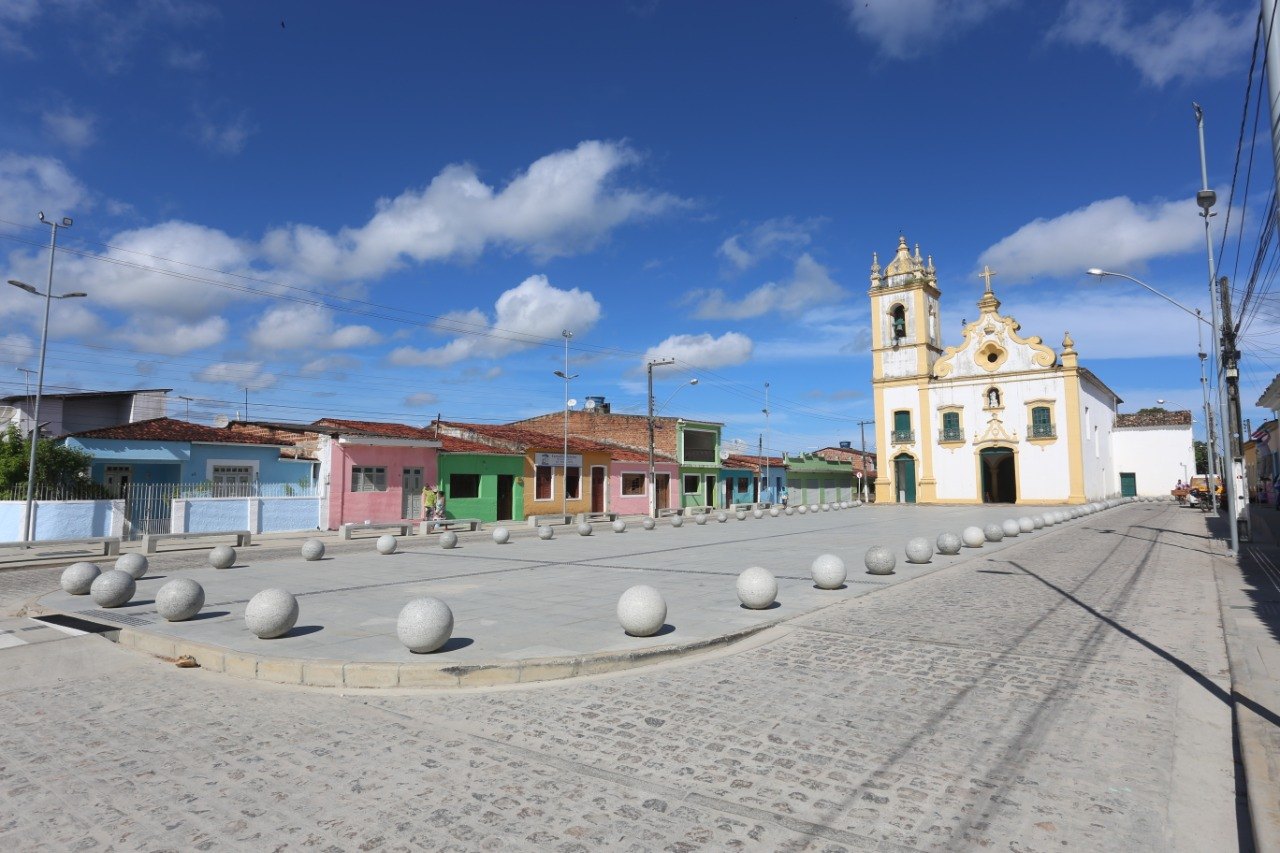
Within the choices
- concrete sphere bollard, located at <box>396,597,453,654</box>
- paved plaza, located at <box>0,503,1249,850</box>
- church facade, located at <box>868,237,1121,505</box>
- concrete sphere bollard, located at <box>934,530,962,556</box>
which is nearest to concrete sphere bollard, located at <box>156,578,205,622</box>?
paved plaza, located at <box>0,503,1249,850</box>

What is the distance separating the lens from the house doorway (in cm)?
3428

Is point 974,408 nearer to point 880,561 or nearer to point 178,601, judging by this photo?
point 880,561

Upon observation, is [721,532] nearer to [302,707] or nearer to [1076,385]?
[302,707]

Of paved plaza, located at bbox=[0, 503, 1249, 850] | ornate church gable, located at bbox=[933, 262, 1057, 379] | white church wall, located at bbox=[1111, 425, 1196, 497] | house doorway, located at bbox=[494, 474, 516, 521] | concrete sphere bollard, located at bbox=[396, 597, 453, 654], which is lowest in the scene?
paved plaza, located at bbox=[0, 503, 1249, 850]

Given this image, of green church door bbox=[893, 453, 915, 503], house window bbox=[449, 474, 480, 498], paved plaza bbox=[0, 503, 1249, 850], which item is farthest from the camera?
green church door bbox=[893, 453, 915, 503]

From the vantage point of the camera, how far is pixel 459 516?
3219 centimetres

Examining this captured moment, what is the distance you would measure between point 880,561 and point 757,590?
417 cm

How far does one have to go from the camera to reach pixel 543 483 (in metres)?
36.3

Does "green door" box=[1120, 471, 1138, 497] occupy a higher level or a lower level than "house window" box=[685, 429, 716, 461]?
lower

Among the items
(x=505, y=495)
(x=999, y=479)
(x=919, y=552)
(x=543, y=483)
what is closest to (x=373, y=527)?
(x=505, y=495)

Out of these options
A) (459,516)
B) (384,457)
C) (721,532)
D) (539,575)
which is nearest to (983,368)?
(721,532)

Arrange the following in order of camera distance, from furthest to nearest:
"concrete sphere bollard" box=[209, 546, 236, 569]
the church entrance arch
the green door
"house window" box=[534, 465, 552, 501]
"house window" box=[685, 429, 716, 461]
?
the green door < the church entrance arch < "house window" box=[685, 429, 716, 461] < "house window" box=[534, 465, 552, 501] < "concrete sphere bollard" box=[209, 546, 236, 569]

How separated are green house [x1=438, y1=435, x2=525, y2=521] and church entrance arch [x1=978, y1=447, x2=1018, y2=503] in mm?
31767

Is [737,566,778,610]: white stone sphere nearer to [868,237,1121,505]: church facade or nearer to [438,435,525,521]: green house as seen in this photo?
[438,435,525,521]: green house
